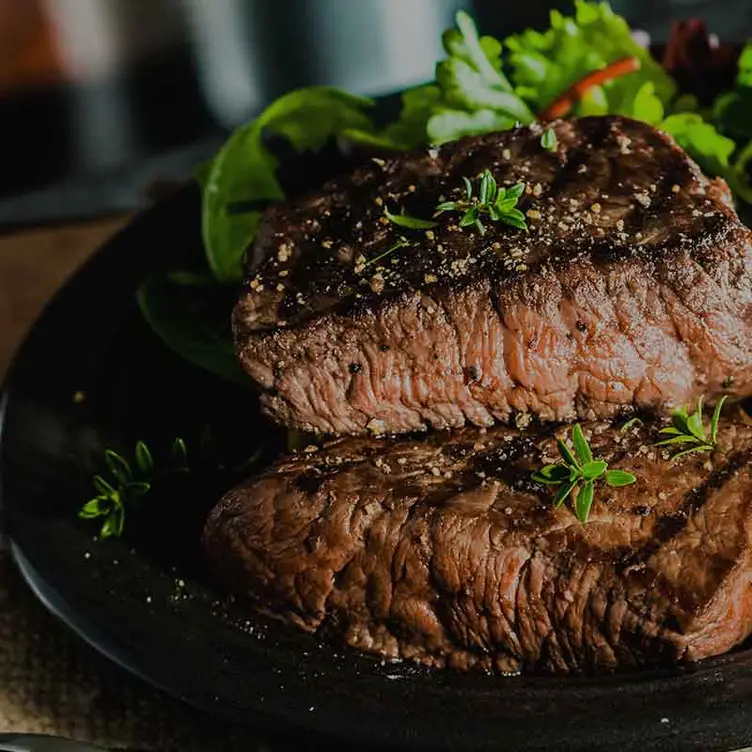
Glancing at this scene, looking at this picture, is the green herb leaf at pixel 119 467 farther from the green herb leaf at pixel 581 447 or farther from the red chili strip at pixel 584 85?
the red chili strip at pixel 584 85

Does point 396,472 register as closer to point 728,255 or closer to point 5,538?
point 728,255

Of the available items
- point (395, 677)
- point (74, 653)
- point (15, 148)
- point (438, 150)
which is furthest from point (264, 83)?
point (395, 677)

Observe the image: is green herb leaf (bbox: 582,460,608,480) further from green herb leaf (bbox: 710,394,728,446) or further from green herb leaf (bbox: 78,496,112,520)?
green herb leaf (bbox: 78,496,112,520)

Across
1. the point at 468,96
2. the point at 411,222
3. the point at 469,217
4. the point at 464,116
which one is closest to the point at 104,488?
the point at 411,222

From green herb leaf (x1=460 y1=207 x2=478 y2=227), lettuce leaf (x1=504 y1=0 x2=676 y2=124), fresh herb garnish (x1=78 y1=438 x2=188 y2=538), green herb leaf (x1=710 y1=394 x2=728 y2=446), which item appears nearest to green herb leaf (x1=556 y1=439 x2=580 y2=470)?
green herb leaf (x1=710 y1=394 x2=728 y2=446)

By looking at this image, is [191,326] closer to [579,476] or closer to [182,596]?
[182,596]

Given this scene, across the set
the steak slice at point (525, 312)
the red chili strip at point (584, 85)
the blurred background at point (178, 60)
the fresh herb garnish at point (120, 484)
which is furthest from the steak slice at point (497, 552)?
the blurred background at point (178, 60)
